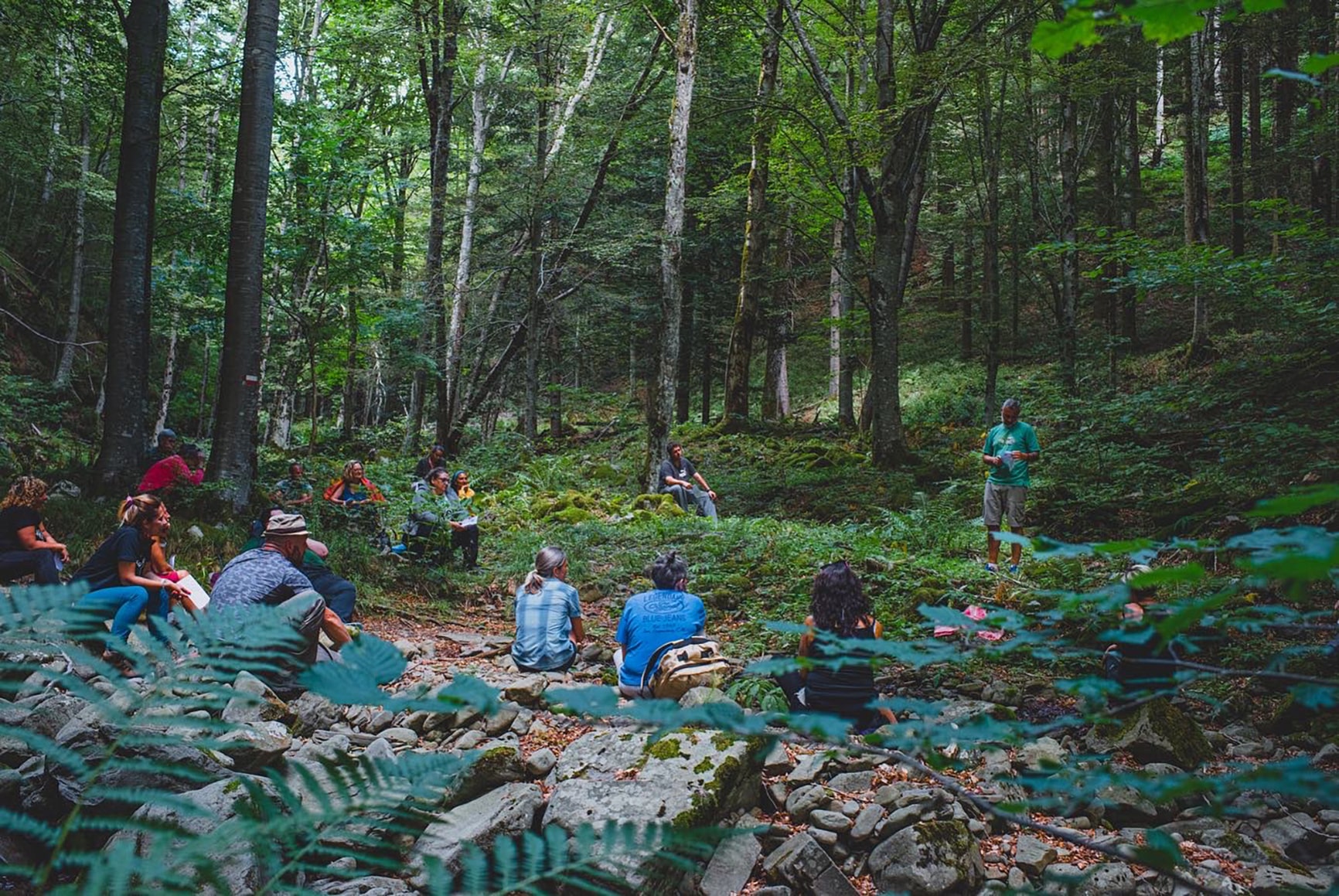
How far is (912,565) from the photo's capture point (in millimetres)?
7703

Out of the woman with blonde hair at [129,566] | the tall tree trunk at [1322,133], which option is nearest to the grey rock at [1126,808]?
the woman with blonde hair at [129,566]

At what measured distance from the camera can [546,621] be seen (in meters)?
6.29

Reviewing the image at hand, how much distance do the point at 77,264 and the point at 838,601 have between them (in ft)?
84.6

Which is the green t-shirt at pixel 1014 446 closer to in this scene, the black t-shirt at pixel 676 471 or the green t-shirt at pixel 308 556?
the black t-shirt at pixel 676 471

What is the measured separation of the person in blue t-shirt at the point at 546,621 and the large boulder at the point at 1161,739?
3.93m

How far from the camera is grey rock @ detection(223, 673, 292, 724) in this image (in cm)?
431

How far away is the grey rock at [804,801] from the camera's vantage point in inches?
156

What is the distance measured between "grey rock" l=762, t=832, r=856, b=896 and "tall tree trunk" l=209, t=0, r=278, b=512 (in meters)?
7.97

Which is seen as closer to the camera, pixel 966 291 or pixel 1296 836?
pixel 1296 836

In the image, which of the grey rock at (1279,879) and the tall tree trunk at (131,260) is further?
the tall tree trunk at (131,260)

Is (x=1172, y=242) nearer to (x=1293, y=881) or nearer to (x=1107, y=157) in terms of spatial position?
(x=1107, y=157)

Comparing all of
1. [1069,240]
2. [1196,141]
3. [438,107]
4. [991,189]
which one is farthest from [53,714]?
[1196,141]

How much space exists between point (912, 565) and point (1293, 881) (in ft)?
14.4

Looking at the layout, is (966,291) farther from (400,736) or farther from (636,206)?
(400,736)
